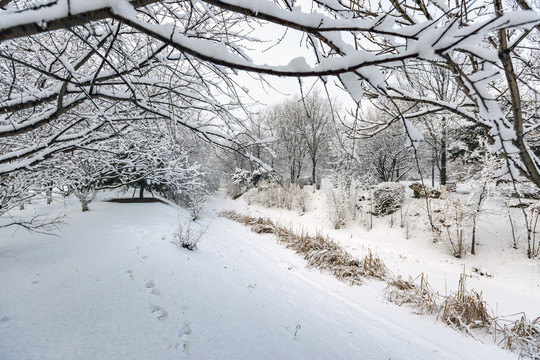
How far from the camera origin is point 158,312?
2.61 metres

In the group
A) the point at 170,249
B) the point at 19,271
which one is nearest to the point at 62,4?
the point at 19,271

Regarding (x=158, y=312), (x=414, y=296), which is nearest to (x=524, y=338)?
(x=414, y=296)

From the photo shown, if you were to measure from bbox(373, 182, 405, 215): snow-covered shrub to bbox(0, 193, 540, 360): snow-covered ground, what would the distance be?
13.5 feet

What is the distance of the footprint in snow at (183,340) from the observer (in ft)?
6.96

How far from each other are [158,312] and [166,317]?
0.44ft

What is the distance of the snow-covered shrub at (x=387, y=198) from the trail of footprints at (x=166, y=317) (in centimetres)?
901

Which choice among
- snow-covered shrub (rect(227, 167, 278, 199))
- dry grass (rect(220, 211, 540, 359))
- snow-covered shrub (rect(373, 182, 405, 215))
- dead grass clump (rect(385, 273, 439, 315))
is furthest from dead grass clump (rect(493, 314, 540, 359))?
snow-covered shrub (rect(227, 167, 278, 199))

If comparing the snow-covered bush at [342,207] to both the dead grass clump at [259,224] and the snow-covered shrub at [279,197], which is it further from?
the dead grass clump at [259,224]

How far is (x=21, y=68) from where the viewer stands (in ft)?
8.89

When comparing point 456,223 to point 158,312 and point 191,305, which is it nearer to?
point 191,305

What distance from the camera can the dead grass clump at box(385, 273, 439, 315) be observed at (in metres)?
3.60

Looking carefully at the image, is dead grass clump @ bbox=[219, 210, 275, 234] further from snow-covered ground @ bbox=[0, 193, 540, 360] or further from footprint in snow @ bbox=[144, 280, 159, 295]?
footprint in snow @ bbox=[144, 280, 159, 295]

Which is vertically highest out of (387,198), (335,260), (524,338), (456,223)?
(387,198)

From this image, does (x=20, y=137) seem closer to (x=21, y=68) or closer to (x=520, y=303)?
(x=21, y=68)
